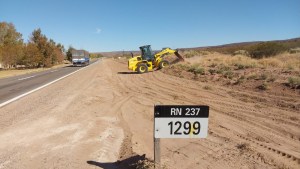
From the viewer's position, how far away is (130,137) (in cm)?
660

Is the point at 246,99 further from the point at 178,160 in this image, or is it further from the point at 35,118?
the point at 35,118

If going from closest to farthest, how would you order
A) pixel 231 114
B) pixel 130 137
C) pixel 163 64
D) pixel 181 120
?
pixel 181 120 → pixel 130 137 → pixel 231 114 → pixel 163 64

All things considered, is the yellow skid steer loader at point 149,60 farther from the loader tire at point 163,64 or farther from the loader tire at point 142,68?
the loader tire at point 142,68

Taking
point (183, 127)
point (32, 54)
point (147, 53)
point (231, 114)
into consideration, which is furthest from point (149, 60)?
point (32, 54)

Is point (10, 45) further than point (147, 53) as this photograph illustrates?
Yes

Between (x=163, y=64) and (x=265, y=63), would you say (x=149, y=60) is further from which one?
(x=265, y=63)

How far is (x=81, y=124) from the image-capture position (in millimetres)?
7672

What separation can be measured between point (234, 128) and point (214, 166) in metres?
2.50

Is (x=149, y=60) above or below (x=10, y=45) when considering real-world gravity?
below

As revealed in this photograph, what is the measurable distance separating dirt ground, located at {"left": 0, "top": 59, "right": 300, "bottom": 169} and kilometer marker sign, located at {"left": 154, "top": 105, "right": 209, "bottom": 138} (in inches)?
44.5

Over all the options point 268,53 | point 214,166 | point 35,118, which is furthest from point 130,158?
point 268,53

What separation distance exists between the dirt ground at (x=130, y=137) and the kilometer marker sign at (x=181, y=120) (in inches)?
44.5

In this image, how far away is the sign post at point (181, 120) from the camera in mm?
4035

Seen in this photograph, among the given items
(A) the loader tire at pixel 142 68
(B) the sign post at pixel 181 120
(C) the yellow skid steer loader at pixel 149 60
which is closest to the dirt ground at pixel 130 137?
(B) the sign post at pixel 181 120
